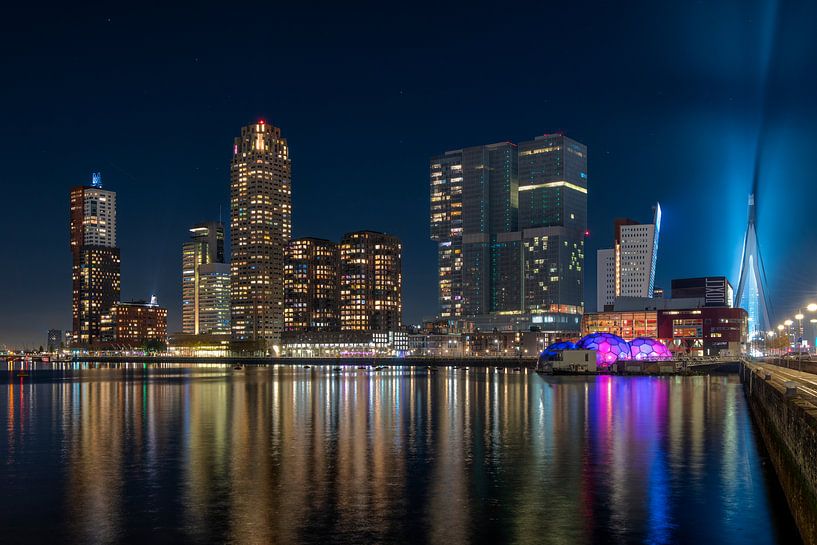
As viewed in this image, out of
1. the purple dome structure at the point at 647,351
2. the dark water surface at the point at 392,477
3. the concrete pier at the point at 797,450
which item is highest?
the concrete pier at the point at 797,450

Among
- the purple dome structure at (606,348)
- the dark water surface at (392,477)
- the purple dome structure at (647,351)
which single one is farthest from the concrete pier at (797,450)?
the purple dome structure at (647,351)

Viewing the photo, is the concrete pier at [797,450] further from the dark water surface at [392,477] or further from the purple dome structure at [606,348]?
the purple dome structure at [606,348]

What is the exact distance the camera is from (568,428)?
61.6 metres

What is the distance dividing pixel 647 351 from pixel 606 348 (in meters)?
17.0

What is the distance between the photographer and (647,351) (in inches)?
7485

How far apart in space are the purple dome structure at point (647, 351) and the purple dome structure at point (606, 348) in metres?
6.71

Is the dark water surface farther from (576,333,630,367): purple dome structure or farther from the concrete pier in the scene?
(576,333,630,367): purple dome structure

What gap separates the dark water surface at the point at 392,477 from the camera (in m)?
30.8

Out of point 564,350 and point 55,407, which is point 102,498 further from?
point 564,350

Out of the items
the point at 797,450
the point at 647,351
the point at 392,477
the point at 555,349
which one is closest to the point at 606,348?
the point at 555,349

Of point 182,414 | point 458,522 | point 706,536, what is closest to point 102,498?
point 458,522

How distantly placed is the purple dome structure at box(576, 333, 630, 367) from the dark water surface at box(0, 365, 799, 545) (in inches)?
3923

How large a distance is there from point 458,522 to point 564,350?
146164 millimetres

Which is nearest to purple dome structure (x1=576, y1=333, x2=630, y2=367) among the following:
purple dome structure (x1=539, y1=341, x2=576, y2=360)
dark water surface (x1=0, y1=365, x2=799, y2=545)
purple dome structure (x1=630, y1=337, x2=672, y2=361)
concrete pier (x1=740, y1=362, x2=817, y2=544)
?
purple dome structure (x1=539, y1=341, x2=576, y2=360)
